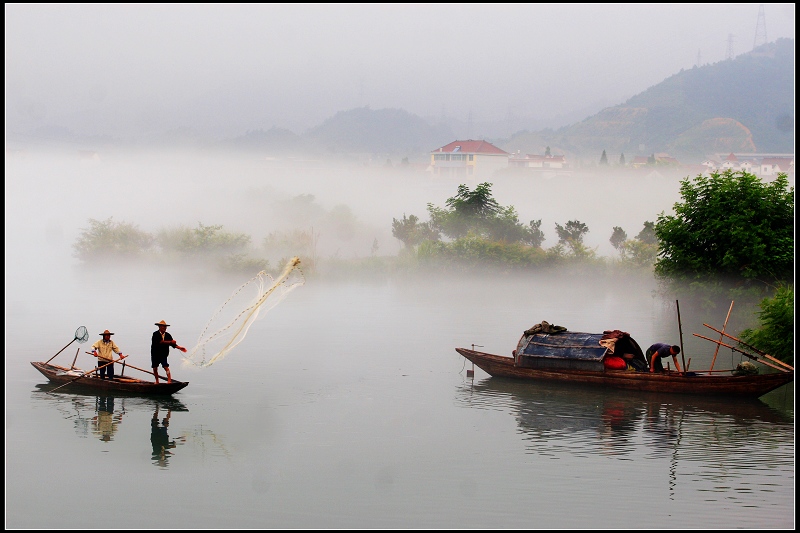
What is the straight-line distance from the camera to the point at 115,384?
2588 cm

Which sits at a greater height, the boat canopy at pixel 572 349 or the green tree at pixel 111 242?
the green tree at pixel 111 242

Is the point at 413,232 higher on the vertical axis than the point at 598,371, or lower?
higher

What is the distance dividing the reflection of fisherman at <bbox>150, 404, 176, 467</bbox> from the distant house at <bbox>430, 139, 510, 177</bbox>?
13196cm

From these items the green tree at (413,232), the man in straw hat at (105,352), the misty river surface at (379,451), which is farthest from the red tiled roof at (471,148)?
the man in straw hat at (105,352)

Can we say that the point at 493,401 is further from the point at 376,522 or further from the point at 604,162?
the point at 604,162

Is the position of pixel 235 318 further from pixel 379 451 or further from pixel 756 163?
pixel 756 163

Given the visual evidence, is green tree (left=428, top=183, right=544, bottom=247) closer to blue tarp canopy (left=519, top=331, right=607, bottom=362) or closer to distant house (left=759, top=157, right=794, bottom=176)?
blue tarp canopy (left=519, top=331, right=607, bottom=362)

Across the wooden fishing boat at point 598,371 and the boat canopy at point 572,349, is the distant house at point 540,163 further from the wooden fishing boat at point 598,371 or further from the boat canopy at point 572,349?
the boat canopy at point 572,349

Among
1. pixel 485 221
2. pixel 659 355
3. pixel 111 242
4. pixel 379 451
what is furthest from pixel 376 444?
pixel 111 242

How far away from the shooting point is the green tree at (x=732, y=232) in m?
42.1

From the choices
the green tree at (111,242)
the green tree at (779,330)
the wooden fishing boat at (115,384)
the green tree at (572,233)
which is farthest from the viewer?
the green tree at (111,242)

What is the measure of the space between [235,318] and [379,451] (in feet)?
27.1

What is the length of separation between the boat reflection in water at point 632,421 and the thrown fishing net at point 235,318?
256 inches

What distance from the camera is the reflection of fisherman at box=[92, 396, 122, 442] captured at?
73.3ft
